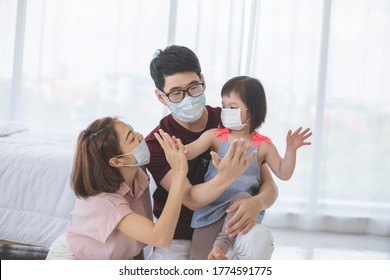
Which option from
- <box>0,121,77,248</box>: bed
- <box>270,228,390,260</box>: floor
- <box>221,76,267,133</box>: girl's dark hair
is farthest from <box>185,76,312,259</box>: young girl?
<box>270,228,390,260</box>: floor

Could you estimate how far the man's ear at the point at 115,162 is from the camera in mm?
1617

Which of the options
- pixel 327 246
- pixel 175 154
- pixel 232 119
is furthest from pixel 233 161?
pixel 327 246

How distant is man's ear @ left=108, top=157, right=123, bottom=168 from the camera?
5.31 ft

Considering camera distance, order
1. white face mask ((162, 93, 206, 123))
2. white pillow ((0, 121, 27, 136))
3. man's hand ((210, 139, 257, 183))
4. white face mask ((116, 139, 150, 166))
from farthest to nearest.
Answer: white pillow ((0, 121, 27, 136))
white face mask ((162, 93, 206, 123))
white face mask ((116, 139, 150, 166))
man's hand ((210, 139, 257, 183))

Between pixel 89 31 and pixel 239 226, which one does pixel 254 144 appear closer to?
pixel 239 226

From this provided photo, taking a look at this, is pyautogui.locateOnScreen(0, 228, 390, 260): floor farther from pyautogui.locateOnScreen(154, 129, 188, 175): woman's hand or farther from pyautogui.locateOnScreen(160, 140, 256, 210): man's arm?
pyautogui.locateOnScreen(154, 129, 188, 175): woman's hand

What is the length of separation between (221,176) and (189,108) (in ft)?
1.01

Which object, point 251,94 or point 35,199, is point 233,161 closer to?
point 251,94

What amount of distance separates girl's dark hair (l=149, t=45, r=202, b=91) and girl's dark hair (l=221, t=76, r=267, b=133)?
0.40ft

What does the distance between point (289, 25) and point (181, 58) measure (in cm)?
200

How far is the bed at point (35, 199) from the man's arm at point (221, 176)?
2.38ft

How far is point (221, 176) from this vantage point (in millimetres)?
1563

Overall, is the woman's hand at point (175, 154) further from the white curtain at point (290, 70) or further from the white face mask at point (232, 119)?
the white curtain at point (290, 70)

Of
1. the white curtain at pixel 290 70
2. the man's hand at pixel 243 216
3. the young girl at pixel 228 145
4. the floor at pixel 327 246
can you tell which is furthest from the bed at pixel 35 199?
the white curtain at pixel 290 70
